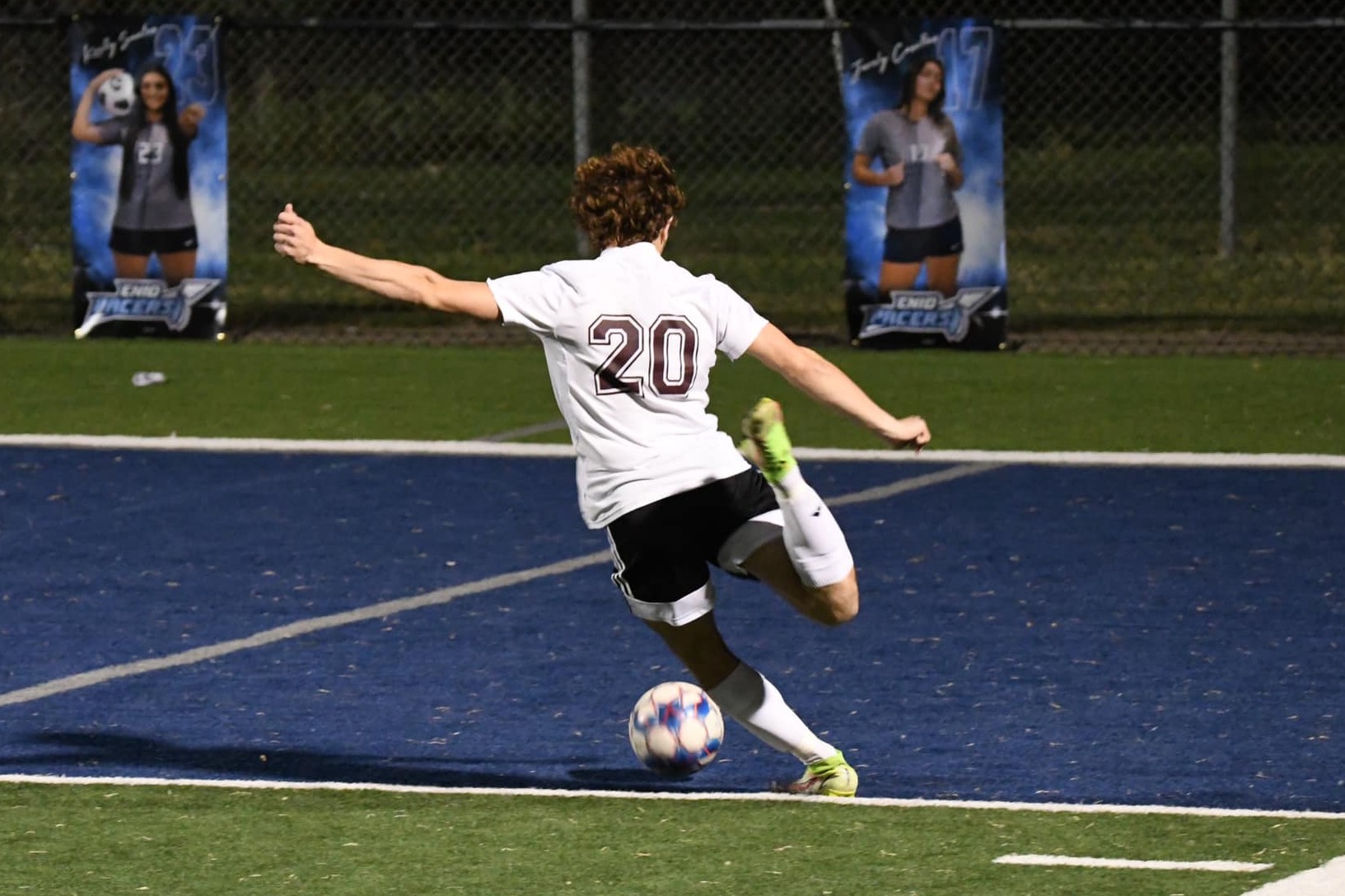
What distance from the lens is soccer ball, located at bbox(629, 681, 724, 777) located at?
6.51 metres

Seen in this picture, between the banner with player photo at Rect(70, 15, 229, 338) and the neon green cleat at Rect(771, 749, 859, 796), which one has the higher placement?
the banner with player photo at Rect(70, 15, 229, 338)

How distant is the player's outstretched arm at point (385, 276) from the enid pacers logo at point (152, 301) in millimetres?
10967

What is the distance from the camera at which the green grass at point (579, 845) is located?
5.44 metres

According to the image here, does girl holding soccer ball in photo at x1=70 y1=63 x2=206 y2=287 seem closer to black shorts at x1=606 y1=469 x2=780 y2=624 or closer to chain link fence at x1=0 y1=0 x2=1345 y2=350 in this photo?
chain link fence at x1=0 y1=0 x2=1345 y2=350

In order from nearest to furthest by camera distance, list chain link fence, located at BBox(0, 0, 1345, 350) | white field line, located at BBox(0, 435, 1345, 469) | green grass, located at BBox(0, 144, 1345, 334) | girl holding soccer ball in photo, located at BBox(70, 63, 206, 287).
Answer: white field line, located at BBox(0, 435, 1345, 469), girl holding soccer ball in photo, located at BBox(70, 63, 206, 287), chain link fence, located at BBox(0, 0, 1345, 350), green grass, located at BBox(0, 144, 1345, 334)

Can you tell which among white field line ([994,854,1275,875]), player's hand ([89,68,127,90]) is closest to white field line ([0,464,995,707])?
white field line ([994,854,1275,875])

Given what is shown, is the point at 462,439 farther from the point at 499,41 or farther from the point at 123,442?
the point at 499,41

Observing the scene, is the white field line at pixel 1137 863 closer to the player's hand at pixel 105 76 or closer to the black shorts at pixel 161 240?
the black shorts at pixel 161 240

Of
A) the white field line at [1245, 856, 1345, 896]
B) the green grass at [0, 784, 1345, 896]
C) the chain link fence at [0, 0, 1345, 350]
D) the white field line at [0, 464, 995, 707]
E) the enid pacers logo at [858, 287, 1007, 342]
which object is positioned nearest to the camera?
the white field line at [1245, 856, 1345, 896]

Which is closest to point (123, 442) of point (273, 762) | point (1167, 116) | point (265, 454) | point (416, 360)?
point (265, 454)

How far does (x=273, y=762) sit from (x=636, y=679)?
144 cm

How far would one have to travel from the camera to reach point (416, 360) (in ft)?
53.8

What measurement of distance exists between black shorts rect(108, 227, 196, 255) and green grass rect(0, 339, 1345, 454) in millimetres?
646

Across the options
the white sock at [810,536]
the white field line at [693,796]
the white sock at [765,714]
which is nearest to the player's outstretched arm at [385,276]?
the white sock at [810,536]
